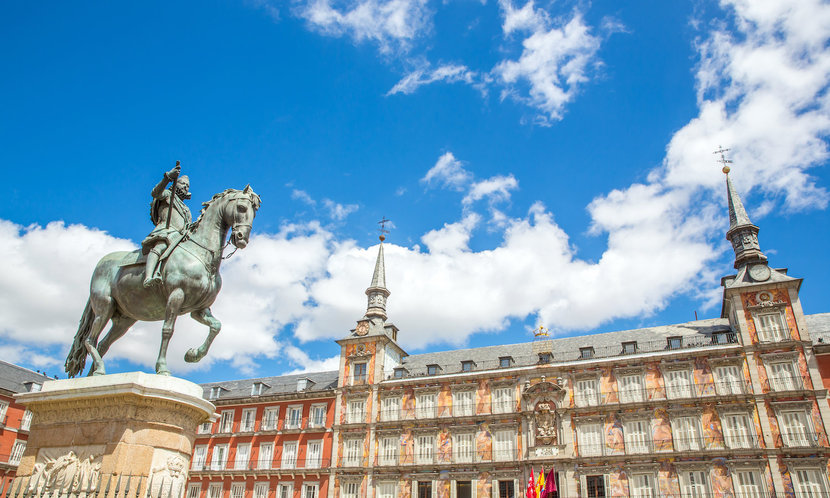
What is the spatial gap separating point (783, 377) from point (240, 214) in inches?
1413

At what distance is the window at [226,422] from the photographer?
46.6m

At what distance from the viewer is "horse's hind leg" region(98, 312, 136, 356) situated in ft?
28.0

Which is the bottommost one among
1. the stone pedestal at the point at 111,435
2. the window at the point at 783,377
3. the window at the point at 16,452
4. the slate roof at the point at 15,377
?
the stone pedestal at the point at 111,435

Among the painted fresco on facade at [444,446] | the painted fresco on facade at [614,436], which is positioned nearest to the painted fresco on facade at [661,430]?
the painted fresco on facade at [614,436]

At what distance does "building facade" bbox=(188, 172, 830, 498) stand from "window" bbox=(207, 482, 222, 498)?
0.35 ft

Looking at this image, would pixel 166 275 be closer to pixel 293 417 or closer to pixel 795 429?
pixel 795 429

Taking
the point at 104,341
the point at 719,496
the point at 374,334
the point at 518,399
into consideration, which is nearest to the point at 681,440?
the point at 719,496

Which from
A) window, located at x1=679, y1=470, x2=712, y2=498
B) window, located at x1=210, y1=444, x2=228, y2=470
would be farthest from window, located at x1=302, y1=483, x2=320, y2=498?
window, located at x1=679, y1=470, x2=712, y2=498

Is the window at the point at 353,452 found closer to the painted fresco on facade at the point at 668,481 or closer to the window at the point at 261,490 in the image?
the window at the point at 261,490

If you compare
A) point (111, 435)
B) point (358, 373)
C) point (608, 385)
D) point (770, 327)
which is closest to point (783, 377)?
point (770, 327)

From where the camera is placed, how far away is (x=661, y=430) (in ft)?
115

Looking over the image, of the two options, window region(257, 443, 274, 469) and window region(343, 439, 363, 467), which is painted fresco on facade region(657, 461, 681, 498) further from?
window region(257, 443, 274, 469)

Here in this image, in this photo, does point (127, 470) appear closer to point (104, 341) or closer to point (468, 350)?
point (104, 341)

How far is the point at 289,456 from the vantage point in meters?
43.3
